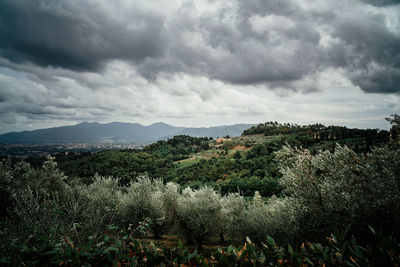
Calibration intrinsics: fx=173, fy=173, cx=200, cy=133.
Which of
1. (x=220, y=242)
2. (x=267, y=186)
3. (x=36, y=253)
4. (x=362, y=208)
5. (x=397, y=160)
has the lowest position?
(x=267, y=186)

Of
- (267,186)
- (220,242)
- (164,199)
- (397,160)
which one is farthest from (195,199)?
(267,186)

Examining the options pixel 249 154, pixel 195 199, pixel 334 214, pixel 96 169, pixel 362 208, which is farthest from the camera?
pixel 249 154

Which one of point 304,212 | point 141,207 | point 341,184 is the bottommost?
point 141,207

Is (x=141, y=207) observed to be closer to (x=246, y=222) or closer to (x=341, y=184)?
(x=246, y=222)

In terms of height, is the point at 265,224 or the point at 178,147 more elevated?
the point at 265,224

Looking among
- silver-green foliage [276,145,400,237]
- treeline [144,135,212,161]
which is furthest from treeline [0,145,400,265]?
treeline [144,135,212,161]

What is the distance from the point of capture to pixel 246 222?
1997cm

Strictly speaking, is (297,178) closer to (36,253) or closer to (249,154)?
(36,253)

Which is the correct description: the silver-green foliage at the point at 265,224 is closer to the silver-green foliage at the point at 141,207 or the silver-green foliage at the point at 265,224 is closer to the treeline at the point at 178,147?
the silver-green foliage at the point at 141,207

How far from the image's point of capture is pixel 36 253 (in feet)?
12.0

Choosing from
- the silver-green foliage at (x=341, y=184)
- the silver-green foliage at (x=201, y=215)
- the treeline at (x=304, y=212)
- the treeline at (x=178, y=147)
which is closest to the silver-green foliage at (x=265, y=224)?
the treeline at (x=304, y=212)

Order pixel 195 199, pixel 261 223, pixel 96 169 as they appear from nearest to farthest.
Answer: pixel 261 223
pixel 195 199
pixel 96 169

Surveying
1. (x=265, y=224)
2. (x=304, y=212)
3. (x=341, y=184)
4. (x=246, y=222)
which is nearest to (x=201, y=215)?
(x=246, y=222)

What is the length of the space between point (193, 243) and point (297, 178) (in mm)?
18858
